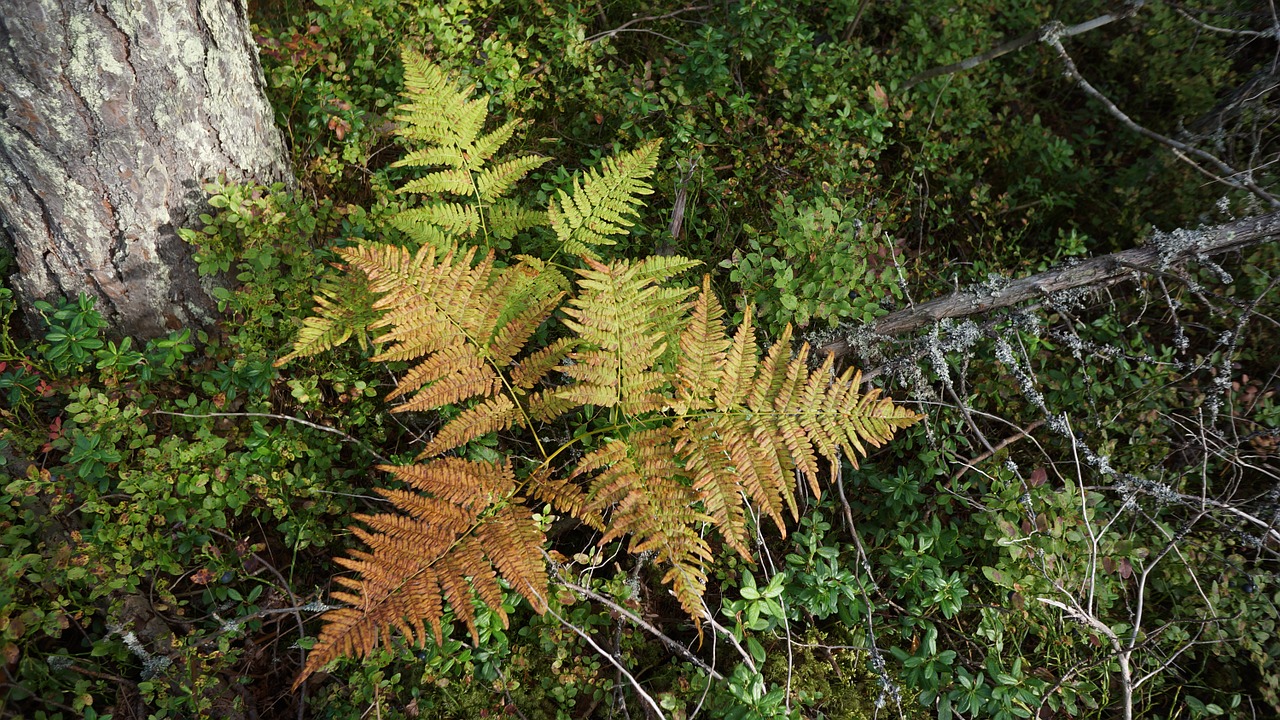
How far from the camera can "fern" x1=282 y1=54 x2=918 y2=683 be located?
7.11 ft

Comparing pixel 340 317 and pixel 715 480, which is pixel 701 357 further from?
pixel 340 317

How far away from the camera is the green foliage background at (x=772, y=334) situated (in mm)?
2451

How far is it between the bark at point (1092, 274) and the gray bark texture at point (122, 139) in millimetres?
2788

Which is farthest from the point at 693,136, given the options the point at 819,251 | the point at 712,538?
the point at 712,538

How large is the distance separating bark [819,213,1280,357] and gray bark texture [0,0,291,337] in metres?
2.79

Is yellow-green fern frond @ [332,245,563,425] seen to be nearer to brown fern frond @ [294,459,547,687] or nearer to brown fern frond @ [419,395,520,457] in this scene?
brown fern frond @ [419,395,520,457]

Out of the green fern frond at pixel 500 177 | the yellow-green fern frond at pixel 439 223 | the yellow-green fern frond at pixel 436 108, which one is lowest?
the yellow-green fern frond at pixel 439 223

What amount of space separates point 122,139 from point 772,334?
2.72 m

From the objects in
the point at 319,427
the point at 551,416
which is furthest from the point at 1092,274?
the point at 319,427

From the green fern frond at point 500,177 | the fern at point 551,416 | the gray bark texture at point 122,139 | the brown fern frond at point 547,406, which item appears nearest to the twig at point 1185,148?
the fern at point 551,416

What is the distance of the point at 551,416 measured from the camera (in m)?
2.64

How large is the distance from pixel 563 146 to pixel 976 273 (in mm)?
2363

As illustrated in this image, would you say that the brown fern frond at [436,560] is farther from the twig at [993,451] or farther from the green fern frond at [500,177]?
the twig at [993,451]

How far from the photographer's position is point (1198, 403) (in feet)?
10.4
